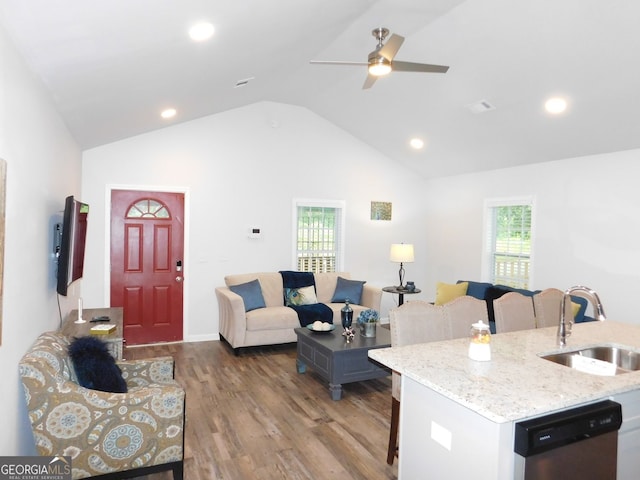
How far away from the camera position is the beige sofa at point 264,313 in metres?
5.34

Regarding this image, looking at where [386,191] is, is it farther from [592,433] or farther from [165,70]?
[592,433]

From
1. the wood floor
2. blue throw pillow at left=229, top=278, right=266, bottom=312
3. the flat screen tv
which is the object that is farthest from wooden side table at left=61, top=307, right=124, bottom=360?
blue throw pillow at left=229, top=278, right=266, bottom=312

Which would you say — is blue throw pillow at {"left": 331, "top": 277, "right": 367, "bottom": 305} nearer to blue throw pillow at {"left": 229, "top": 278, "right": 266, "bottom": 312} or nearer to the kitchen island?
blue throw pillow at {"left": 229, "top": 278, "right": 266, "bottom": 312}

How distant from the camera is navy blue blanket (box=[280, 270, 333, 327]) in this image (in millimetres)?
5605

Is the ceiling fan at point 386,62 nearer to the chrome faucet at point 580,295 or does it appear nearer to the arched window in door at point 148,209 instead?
the chrome faucet at point 580,295

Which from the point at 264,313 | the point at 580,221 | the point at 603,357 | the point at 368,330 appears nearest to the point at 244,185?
the point at 264,313

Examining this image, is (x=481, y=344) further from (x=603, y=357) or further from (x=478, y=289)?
(x=478, y=289)

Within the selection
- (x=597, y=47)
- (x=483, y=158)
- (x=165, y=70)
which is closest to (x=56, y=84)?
(x=165, y=70)

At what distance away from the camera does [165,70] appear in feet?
10.3

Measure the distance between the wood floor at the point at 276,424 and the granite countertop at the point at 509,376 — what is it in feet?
3.57

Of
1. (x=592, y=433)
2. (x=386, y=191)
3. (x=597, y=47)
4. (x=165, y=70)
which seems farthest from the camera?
(x=386, y=191)

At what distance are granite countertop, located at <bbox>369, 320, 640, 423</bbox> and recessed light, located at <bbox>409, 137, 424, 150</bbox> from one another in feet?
13.6

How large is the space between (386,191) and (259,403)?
429 cm

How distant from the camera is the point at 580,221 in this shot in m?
5.04
